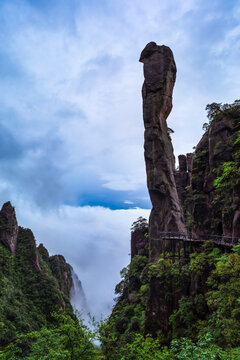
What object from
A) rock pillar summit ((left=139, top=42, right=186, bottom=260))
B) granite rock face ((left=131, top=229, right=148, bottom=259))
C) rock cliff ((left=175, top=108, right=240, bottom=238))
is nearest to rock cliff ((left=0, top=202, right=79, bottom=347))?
granite rock face ((left=131, top=229, right=148, bottom=259))

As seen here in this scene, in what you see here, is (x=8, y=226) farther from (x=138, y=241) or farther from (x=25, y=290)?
(x=138, y=241)

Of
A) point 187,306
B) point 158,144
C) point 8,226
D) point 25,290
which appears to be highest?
point 158,144

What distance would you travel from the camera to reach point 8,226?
57.5 meters

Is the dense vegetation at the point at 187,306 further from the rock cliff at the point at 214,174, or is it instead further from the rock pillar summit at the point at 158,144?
the rock pillar summit at the point at 158,144

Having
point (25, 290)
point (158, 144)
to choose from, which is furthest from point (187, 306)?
point (25, 290)

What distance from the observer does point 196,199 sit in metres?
21.6

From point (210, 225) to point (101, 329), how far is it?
43.6ft

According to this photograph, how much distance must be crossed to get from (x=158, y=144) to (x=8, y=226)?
1732 inches

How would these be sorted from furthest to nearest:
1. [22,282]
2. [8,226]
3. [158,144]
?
[8,226] → [22,282] → [158,144]

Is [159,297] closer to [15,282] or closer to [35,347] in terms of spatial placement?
[35,347]

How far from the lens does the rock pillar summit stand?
116ft

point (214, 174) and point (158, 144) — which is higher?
point (158, 144)

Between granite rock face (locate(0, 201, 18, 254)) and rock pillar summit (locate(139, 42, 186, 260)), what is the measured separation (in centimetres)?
3977

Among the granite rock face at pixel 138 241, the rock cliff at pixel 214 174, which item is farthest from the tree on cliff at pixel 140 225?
the rock cliff at pixel 214 174
